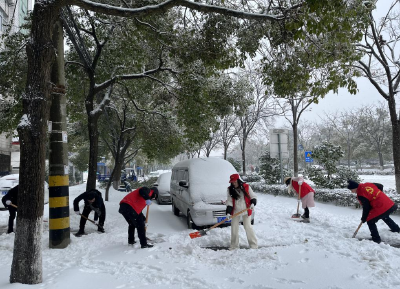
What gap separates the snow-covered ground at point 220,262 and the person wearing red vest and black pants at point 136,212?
271 mm

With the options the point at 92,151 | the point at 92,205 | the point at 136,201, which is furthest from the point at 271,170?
the point at 136,201

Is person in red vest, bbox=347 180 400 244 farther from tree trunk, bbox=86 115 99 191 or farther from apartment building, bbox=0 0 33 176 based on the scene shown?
apartment building, bbox=0 0 33 176

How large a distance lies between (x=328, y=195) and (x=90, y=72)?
9.85 meters

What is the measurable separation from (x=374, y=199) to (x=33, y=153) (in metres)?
6.43

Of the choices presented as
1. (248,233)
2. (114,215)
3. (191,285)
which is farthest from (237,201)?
(114,215)

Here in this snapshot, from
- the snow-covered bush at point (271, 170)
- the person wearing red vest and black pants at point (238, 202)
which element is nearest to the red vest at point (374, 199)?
the person wearing red vest and black pants at point (238, 202)

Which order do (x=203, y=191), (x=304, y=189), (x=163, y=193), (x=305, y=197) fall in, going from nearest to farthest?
(x=203, y=191) < (x=305, y=197) < (x=304, y=189) < (x=163, y=193)

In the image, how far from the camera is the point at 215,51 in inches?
307

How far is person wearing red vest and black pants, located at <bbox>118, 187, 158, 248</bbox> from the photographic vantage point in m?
6.18

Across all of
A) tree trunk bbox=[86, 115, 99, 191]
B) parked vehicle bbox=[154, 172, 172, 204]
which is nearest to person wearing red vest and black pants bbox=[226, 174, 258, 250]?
tree trunk bbox=[86, 115, 99, 191]

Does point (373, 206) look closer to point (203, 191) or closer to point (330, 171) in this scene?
point (203, 191)

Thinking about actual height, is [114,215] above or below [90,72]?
below

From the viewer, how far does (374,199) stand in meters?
6.38

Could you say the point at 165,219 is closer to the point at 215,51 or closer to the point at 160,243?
the point at 160,243
